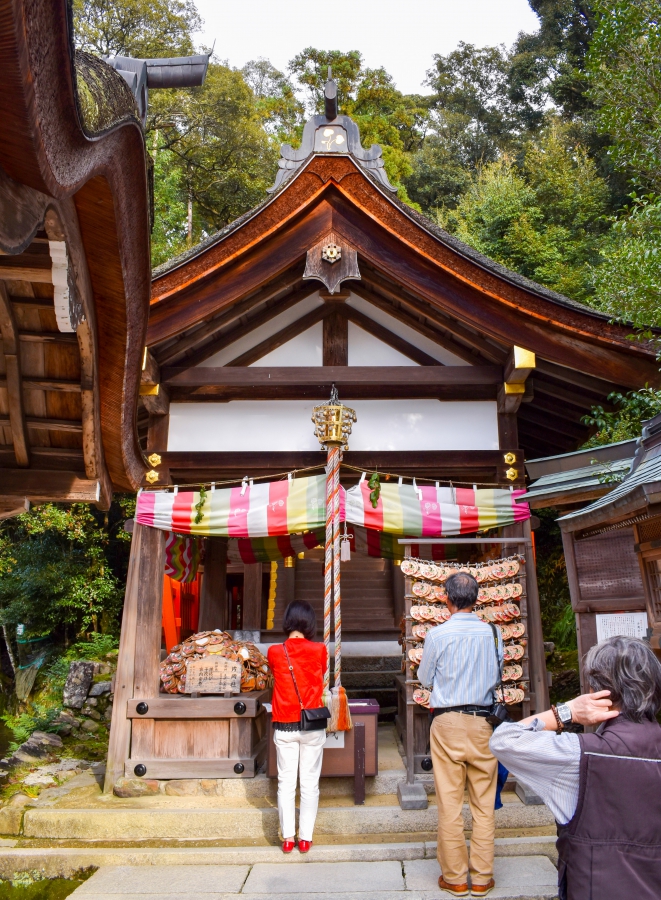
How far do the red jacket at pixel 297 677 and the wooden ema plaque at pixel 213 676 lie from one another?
186cm

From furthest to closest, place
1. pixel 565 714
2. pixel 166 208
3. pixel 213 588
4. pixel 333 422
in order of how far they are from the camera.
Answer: pixel 166 208 → pixel 213 588 → pixel 333 422 → pixel 565 714

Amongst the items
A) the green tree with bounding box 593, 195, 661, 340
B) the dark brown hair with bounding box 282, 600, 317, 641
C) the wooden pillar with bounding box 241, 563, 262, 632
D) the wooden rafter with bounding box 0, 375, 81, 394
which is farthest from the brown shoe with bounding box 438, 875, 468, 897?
the wooden pillar with bounding box 241, 563, 262, 632

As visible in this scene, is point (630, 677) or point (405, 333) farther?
point (405, 333)

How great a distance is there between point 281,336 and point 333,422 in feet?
5.08

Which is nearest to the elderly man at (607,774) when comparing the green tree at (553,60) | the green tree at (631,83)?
the green tree at (631,83)

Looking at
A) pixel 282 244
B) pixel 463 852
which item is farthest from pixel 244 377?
pixel 463 852

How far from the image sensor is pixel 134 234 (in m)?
3.13

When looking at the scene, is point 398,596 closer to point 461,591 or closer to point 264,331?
point 264,331

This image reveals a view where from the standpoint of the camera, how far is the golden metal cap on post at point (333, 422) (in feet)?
23.1

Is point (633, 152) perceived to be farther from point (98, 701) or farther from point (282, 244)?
point (98, 701)

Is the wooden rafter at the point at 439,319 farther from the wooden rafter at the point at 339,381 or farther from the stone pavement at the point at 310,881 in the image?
the stone pavement at the point at 310,881

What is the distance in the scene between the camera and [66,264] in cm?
279

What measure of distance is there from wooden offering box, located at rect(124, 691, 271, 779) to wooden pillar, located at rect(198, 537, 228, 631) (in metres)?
3.57

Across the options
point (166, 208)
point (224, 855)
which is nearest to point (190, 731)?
point (224, 855)
